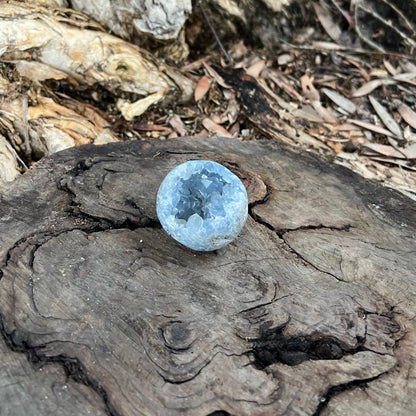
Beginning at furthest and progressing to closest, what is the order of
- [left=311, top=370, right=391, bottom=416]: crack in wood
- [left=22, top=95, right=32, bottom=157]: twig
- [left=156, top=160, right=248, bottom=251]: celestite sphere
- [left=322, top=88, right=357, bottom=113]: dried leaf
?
[left=322, top=88, right=357, bottom=113]: dried leaf, [left=22, top=95, right=32, bottom=157]: twig, [left=156, top=160, right=248, bottom=251]: celestite sphere, [left=311, top=370, right=391, bottom=416]: crack in wood

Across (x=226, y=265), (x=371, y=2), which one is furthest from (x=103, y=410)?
(x=371, y=2)

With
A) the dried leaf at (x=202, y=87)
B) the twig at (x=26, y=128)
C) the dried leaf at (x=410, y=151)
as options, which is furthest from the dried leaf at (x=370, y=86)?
the twig at (x=26, y=128)

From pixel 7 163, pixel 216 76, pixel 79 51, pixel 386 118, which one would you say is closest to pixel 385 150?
pixel 386 118

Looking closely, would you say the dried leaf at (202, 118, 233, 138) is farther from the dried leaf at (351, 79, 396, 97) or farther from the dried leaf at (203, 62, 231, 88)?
the dried leaf at (351, 79, 396, 97)

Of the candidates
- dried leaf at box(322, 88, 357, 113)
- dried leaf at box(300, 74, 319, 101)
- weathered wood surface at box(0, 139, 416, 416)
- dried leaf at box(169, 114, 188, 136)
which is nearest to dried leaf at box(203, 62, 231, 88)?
dried leaf at box(169, 114, 188, 136)

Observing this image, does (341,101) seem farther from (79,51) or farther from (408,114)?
(79,51)
